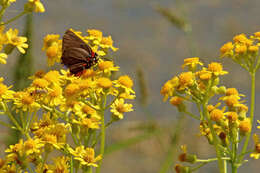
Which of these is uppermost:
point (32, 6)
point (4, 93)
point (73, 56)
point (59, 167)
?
point (32, 6)

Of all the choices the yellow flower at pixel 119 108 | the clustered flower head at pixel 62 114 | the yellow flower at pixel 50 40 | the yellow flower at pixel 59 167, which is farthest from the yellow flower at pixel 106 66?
the yellow flower at pixel 59 167

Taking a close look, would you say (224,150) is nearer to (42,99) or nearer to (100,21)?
(42,99)

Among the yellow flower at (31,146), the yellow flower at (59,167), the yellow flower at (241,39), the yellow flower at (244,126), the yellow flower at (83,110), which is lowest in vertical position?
the yellow flower at (59,167)

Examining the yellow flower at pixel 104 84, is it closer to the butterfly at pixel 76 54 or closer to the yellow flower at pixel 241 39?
the butterfly at pixel 76 54

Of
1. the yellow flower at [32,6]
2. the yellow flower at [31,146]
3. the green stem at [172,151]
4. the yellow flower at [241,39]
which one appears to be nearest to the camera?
the yellow flower at [31,146]

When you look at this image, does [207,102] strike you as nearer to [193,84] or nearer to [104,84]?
[193,84]

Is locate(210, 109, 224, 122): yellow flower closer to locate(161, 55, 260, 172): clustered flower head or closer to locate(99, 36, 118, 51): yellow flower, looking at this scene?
locate(161, 55, 260, 172): clustered flower head

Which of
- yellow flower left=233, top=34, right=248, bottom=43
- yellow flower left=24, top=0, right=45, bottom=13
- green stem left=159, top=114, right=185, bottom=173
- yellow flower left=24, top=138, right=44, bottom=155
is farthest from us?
green stem left=159, top=114, right=185, bottom=173

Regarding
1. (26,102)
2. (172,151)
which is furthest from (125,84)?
(172,151)

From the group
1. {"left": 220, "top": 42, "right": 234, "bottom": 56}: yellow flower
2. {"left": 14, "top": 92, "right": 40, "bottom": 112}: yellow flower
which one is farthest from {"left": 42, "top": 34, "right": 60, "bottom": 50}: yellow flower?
{"left": 220, "top": 42, "right": 234, "bottom": 56}: yellow flower
